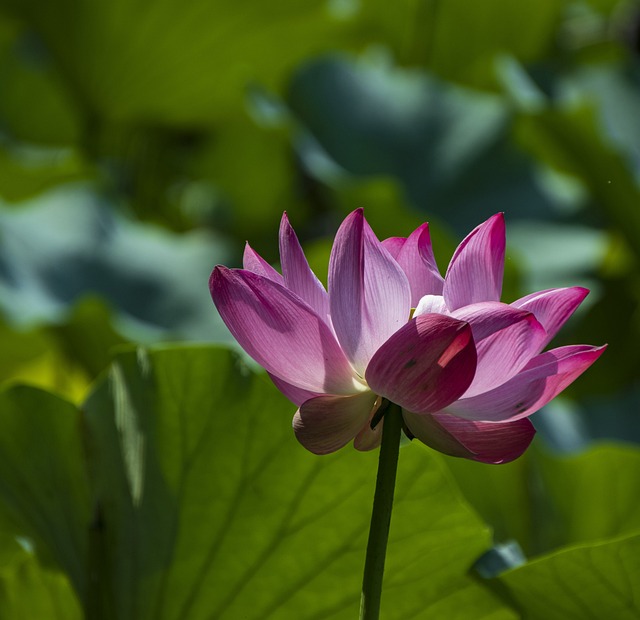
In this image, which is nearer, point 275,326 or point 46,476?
point 275,326

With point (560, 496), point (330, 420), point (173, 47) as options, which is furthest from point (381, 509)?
point (173, 47)

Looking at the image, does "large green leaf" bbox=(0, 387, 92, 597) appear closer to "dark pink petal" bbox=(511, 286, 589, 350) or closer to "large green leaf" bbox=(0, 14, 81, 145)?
"dark pink petal" bbox=(511, 286, 589, 350)

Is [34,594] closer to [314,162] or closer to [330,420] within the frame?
[330,420]

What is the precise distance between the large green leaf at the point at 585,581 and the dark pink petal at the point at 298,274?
0.52ft

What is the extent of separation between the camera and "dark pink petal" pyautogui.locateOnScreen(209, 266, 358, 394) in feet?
1.04

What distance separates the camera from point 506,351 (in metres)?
0.32

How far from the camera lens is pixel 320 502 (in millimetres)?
484

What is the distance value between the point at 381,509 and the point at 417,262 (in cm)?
10

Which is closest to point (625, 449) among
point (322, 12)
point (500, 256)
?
point (500, 256)

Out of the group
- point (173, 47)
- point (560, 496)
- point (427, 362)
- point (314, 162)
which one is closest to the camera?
point (427, 362)

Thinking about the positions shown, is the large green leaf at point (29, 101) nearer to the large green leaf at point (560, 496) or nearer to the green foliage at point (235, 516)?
the large green leaf at point (560, 496)

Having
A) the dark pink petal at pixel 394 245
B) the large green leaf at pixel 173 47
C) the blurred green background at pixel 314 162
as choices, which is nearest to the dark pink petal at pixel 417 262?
the dark pink petal at pixel 394 245

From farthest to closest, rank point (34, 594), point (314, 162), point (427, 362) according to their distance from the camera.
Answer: point (314, 162) < point (34, 594) < point (427, 362)

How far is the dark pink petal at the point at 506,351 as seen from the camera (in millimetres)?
Answer: 313
